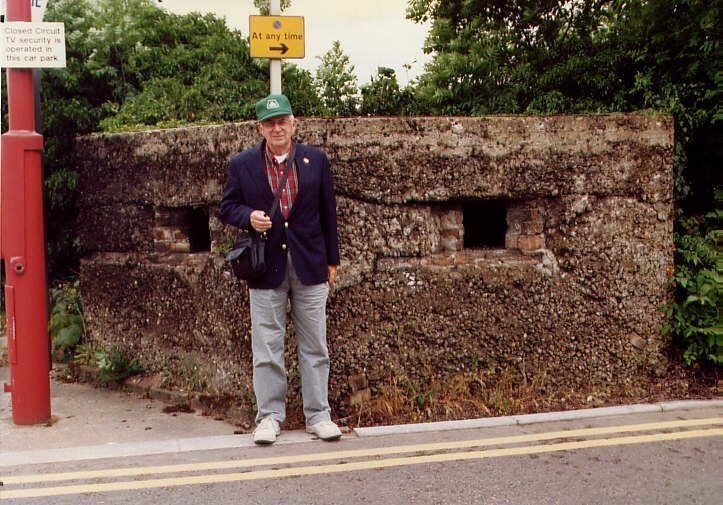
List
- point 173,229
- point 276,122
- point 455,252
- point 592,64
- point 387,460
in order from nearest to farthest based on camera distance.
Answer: point 387,460
point 276,122
point 455,252
point 173,229
point 592,64

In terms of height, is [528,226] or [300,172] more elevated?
[300,172]

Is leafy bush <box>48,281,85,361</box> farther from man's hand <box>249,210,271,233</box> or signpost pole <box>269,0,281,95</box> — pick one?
man's hand <box>249,210,271,233</box>

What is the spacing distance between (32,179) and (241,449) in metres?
2.14

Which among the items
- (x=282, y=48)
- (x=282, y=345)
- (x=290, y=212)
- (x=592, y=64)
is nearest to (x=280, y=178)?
(x=290, y=212)

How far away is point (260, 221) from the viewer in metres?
4.68

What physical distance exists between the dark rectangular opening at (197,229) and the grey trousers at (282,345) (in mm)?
1323

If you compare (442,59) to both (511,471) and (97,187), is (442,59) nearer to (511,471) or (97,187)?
(97,187)

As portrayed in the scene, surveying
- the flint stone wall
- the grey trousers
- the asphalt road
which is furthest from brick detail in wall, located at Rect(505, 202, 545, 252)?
the grey trousers

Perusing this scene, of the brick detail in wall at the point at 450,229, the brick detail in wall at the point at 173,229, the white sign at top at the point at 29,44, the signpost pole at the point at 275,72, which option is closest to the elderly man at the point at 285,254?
the brick detail in wall at the point at 450,229

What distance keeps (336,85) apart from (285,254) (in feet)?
12.3

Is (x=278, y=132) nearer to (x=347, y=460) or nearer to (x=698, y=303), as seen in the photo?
(x=347, y=460)

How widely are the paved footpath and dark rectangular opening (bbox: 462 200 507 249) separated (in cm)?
130

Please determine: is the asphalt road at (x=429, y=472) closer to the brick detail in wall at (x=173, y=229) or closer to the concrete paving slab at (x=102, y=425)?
the concrete paving slab at (x=102, y=425)

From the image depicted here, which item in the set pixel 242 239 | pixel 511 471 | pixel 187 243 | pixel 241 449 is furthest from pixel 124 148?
pixel 511 471
